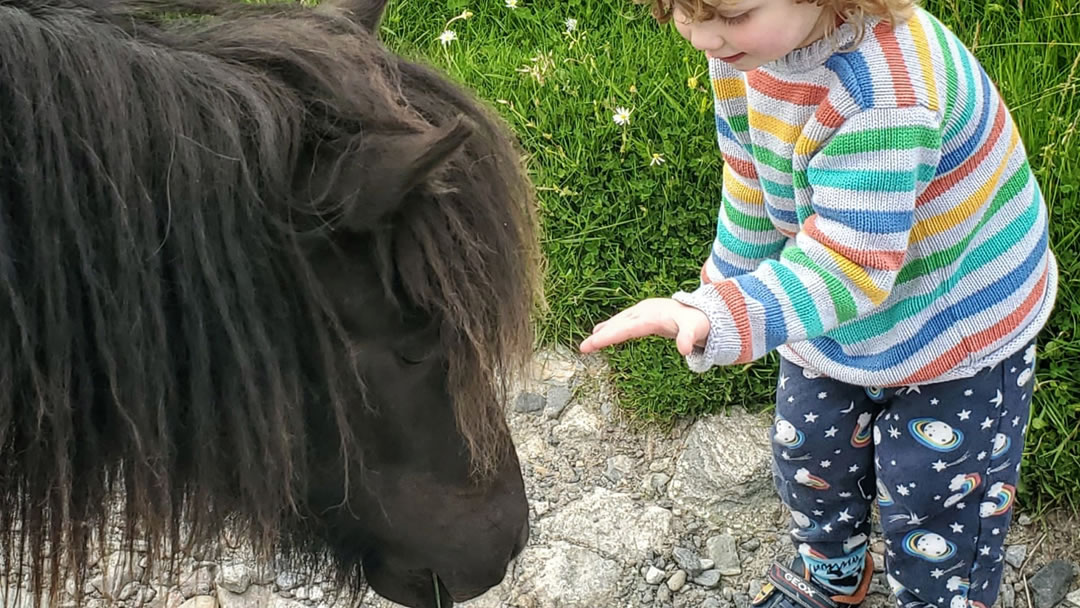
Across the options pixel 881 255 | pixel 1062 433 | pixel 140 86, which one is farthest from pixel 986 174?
pixel 140 86

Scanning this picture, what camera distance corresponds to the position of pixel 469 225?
4.87 ft

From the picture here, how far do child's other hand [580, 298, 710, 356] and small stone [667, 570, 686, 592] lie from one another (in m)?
1.18

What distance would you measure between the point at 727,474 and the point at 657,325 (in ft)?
4.42

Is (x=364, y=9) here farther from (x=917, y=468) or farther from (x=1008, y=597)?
(x=1008, y=597)

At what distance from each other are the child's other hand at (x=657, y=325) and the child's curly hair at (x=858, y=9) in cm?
38

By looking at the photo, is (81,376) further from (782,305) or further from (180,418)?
(782,305)

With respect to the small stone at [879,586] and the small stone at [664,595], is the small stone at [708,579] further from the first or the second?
the small stone at [879,586]

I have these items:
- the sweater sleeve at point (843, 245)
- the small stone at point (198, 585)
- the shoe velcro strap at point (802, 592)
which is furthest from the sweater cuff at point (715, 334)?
the small stone at point (198, 585)

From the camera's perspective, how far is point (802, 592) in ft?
7.75

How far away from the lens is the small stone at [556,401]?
9.95ft

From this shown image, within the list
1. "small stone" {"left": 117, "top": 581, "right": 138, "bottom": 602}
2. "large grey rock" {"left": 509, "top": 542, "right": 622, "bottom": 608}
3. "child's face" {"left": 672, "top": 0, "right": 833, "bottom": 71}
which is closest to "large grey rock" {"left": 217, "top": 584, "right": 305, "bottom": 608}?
"small stone" {"left": 117, "top": 581, "right": 138, "bottom": 602}

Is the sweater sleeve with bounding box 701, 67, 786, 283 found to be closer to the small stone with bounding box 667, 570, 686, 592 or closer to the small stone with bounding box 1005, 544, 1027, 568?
the small stone with bounding box 667, 570, 686, 592

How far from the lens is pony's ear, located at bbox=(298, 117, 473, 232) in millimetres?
1280

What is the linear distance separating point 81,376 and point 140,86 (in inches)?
13.3
